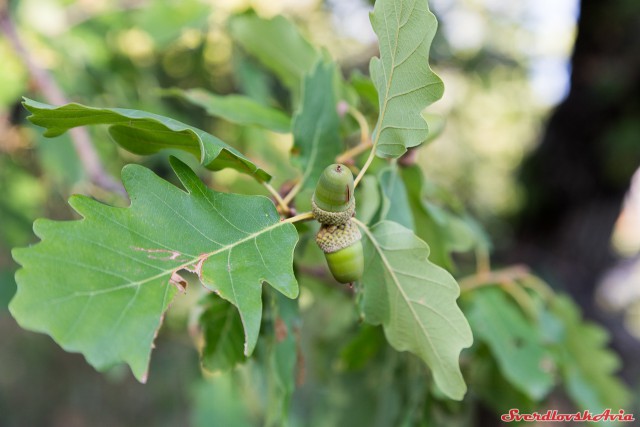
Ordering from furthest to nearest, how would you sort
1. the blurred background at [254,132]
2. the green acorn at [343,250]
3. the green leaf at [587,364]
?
the blurred background at [254,132] → the green leaf at [587,364] → the green acorn at [343,250]

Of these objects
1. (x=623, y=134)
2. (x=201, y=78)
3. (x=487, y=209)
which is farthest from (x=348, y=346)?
(x=487, y=209)

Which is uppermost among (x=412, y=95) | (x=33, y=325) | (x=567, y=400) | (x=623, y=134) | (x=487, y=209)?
(x=412, y=95)

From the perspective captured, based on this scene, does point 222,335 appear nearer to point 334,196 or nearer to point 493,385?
point 334,196

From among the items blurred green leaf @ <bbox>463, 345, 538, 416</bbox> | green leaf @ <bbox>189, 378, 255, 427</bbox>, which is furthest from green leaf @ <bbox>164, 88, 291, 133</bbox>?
green leaf @ <bbox>189, 378, 255, 427</bbox>

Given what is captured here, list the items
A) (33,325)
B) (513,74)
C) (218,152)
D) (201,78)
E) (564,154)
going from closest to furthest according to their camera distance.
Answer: (33,325), (218,152), (201,78), (564,154), (513,74)

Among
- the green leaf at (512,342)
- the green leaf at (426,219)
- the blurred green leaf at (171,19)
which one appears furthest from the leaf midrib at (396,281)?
the blurred green leaf at (171,19)

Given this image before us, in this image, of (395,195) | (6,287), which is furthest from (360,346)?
(6,287)

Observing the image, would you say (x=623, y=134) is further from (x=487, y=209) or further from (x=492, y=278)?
(x=492, y=278)

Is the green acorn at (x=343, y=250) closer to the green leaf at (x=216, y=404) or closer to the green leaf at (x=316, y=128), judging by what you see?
the green leaf at (x=316, y=128)
